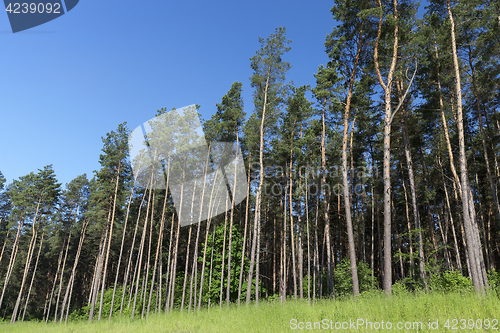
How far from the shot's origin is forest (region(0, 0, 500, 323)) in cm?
1180

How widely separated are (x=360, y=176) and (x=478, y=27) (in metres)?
12.1

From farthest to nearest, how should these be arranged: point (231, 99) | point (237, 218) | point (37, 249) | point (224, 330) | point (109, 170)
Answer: point (37, 249) < point (237, 218) < point (109, 170) < point (231, 99) < point (224, 330)

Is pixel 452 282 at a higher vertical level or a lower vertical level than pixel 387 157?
lower

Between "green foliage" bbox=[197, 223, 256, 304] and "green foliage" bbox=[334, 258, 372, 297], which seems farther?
"green foliage" bbox=[197, 223, 256, 304]

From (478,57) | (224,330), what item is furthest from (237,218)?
(478,57)

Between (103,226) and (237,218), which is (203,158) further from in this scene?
(103,226)

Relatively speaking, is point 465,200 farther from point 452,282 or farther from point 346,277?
point 346,277

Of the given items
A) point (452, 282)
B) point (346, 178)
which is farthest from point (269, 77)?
point (452, 282)

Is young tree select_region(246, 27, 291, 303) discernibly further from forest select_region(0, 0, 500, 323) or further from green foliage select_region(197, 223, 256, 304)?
green foliage select_region(197, 223, 256, 304)

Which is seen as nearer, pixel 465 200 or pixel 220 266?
pixel 465 200

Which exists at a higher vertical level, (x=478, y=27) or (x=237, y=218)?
(x=478, y=27)

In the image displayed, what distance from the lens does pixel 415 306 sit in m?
6.21

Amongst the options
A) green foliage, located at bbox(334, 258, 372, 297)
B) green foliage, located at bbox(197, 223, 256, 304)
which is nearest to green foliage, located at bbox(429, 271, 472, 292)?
green foliage, located at bbox(334, 258, 372, 297)

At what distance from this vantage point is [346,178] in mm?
11953
